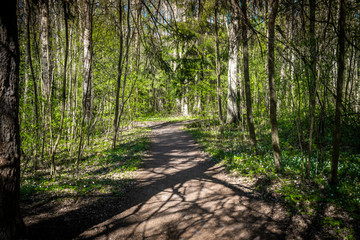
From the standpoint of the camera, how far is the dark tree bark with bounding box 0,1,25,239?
8.34ft

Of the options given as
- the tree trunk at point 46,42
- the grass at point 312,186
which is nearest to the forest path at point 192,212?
the grass at point 312,186

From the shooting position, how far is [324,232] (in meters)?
A: 3.17

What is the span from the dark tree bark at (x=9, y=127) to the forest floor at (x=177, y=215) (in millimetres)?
556

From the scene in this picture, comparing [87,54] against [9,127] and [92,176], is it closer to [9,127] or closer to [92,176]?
[92,176]

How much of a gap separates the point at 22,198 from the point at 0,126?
2703 mm

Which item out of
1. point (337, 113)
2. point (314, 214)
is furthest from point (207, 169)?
point (337, 113)

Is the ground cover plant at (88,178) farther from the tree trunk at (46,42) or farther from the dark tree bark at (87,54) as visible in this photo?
the tree trunk at (46,42)

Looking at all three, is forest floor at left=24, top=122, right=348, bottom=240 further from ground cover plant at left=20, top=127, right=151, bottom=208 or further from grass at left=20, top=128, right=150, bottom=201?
grass at left=20, top=128, right=150, bottom=201

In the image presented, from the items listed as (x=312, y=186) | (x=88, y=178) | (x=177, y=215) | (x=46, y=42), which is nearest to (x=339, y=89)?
(x=312, y=186)

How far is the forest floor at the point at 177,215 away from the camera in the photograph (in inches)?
134

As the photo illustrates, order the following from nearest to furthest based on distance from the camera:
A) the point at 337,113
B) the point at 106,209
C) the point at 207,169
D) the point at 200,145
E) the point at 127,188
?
the point at 337,113 → the point at 106,209 → the point at 127,188 → the point at 207,169 → the point at 200,145

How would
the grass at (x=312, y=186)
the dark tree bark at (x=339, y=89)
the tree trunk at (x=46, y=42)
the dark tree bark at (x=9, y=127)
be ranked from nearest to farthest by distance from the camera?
the dark tree bark at (x=9, y=127) → the grass at (x=312, y=186) → the dark tree bark at (x=339, y=89) → the tree trunk at (x=46, y=42)

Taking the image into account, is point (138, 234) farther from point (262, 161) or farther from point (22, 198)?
point (262, 161)

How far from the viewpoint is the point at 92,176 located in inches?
240
